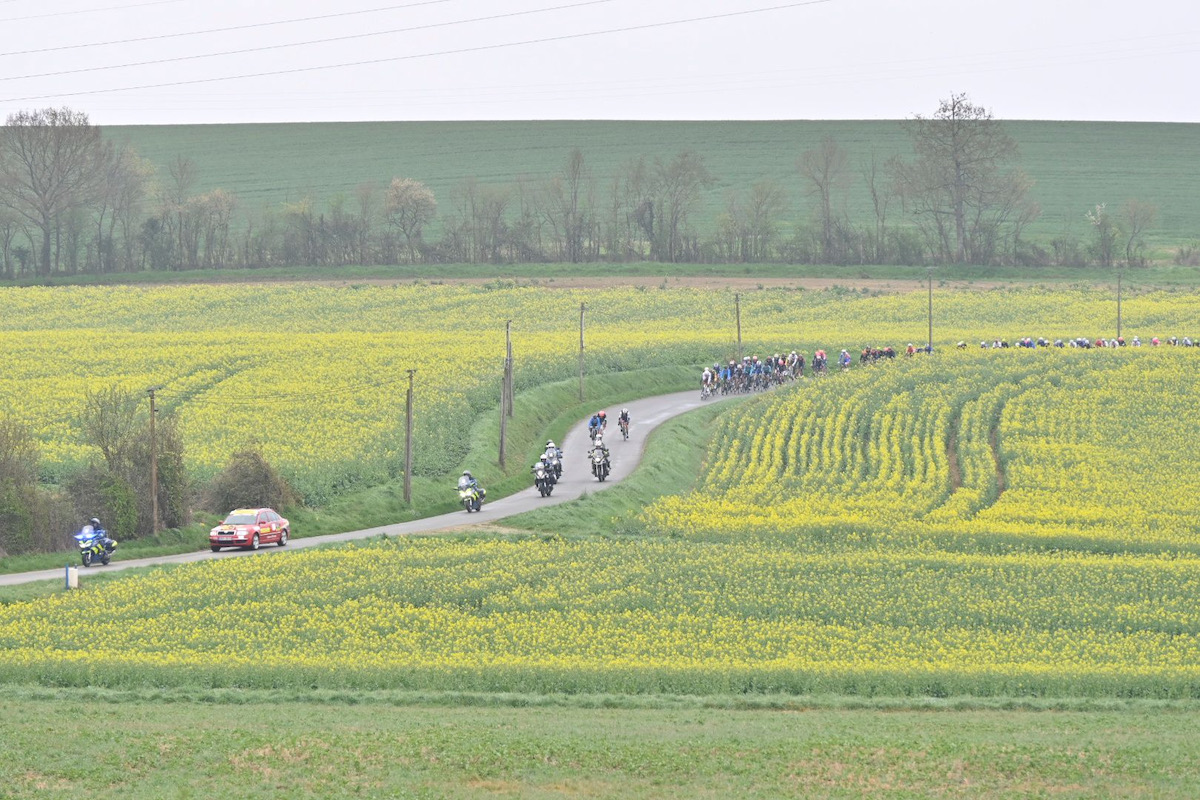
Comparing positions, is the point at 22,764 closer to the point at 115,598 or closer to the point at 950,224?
the point at 115,598

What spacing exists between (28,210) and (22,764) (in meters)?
140

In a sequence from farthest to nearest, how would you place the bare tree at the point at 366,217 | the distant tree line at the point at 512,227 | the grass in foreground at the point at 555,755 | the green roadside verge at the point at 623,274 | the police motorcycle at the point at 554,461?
the bare tree at the point at 366,217 < the distant tree line at the point at 512,227 < the green roadside verge at the point at 623,274 < the police motorcycle at the point at 554,461 < the grass in foreground at the point at 555,755

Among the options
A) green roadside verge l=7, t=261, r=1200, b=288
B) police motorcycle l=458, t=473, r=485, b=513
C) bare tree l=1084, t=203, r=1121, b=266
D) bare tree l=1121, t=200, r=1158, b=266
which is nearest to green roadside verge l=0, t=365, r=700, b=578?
police motorcycle l=458, t=473, r=485, b=513

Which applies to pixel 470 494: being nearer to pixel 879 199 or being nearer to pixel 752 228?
pixel 752 228

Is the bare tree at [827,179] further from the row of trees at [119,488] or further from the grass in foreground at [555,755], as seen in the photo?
the grass in foreground at [555,755]

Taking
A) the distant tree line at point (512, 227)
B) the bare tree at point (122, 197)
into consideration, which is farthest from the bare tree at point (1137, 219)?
the bare tree at point (122, 197)

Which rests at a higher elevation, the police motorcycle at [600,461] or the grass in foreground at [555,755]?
the police motorcycle at [600,461]

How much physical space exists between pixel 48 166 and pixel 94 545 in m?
114

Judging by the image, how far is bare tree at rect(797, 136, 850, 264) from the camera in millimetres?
147250

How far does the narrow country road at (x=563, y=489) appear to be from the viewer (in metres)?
44.2

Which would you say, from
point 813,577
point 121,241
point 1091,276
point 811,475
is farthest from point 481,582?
point 121,241

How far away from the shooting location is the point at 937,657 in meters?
34.4

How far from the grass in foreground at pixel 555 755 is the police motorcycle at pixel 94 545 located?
1382 centimetres

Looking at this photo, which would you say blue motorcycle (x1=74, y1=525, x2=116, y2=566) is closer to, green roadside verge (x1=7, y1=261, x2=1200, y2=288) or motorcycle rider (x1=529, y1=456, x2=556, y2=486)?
motorcycle rider (x1=529, y1=456, x2=556, y2=486)
